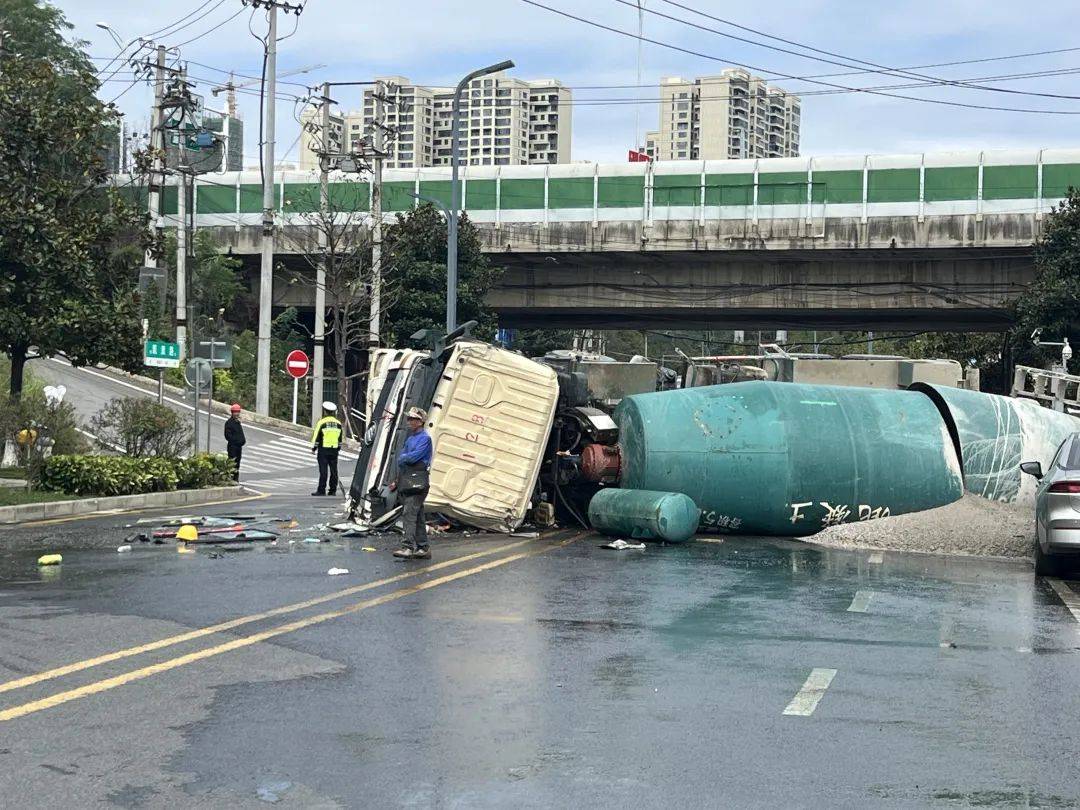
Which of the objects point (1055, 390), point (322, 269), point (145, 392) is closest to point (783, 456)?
point (1055, 390)

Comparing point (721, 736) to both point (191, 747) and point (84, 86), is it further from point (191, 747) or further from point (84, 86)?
point (84, 86)

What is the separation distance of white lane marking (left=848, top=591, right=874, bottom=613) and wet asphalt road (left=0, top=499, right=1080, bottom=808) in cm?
7

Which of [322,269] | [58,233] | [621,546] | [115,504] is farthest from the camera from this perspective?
[322,269]

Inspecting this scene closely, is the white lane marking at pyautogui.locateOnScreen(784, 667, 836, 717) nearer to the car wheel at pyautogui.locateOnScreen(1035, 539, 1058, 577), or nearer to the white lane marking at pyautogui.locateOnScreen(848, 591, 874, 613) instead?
the white lane marking at pyautogui.locateOnScreen(848, 591, 874, 613)

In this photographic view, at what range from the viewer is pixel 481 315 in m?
53.7

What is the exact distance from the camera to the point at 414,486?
1509 cm

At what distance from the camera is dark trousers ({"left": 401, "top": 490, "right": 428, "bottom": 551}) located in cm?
1488

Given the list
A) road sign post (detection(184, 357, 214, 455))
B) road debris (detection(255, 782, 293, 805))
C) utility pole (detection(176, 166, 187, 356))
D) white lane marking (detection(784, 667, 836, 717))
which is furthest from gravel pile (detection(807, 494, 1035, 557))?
utility pole (detection(176, 166, 187, 356))

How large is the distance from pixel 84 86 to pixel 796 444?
17544mm

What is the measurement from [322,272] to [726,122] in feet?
345

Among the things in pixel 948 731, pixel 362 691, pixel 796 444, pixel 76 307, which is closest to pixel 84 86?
pixel 76 307

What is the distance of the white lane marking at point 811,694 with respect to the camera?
7.75m

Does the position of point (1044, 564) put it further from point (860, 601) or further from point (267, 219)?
point (267, 219)

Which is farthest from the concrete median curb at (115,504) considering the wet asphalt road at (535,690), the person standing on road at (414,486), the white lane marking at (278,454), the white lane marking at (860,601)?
the white lane marking at (278,454)
